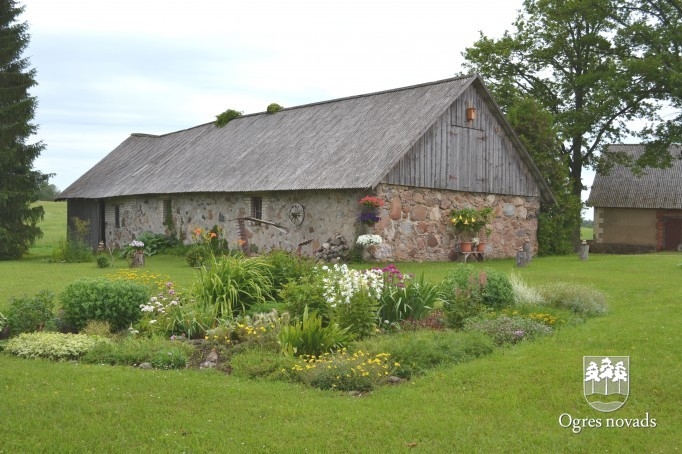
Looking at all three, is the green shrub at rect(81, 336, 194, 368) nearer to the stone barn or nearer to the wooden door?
the stone barn

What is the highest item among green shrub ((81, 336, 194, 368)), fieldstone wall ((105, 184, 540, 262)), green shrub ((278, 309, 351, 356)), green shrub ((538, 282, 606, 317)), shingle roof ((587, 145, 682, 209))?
shingle roof ((587, 145, 682, 209))

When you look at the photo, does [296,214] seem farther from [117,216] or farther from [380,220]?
[117,216]

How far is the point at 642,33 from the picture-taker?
102 feet

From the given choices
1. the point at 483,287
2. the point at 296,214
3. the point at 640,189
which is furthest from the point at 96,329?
the point at 640,189

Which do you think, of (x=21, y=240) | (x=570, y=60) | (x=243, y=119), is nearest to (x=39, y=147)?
(x=21, y=240)

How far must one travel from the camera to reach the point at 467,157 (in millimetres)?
23531

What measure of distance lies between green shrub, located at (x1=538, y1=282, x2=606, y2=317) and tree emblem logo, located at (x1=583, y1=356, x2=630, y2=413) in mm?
3573

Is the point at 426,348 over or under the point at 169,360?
over

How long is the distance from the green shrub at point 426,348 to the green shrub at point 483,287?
82.8 inches

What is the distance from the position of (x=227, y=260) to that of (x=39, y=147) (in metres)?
21.1

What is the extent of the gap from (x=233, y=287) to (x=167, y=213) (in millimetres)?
18616

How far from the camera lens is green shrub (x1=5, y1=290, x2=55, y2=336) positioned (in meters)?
10.1

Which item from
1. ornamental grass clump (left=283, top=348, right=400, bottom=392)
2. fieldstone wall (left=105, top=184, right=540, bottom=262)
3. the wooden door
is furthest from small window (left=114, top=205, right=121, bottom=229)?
the wooden door

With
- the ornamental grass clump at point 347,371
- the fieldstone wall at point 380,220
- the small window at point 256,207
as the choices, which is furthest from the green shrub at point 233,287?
the small window at point 256,207
